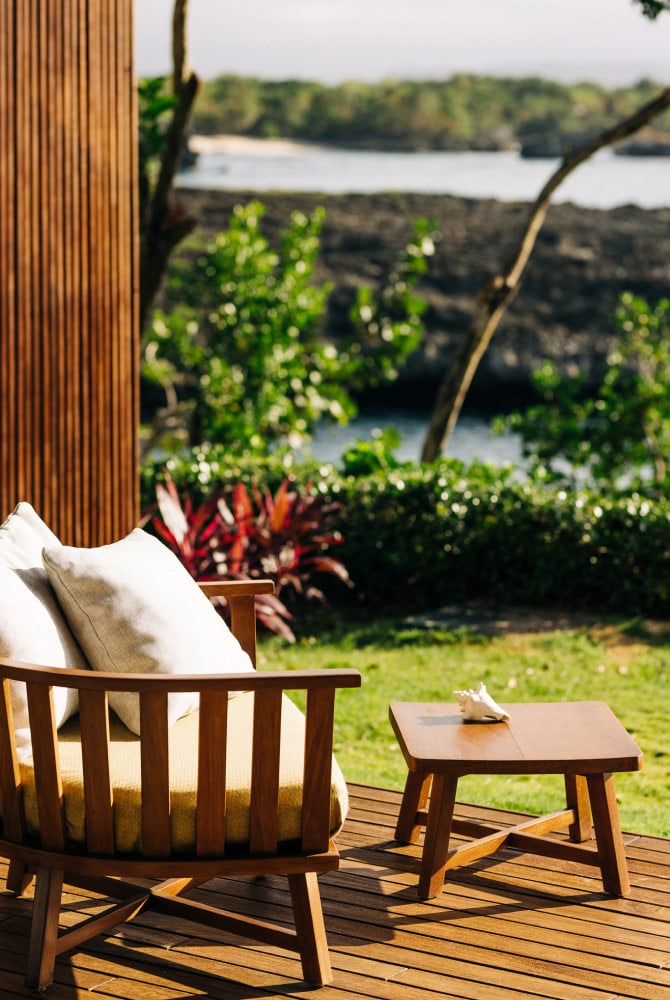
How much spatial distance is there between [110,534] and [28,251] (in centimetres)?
138

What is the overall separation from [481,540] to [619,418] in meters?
2.60

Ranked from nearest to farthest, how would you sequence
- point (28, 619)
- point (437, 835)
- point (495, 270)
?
1. point (28, 619)
2. point (437, 835)
3. point (495, 270)

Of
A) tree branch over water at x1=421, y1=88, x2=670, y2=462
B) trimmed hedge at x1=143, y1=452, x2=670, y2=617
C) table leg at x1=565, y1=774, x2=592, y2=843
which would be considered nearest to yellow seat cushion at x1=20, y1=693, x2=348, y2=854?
table leg at x1=565, y1=774, x2=592, y2=843

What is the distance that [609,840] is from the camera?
3.39 meters

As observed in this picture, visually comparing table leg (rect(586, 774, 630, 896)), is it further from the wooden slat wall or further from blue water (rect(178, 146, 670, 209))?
blue water (rect(178, 146, 670, 209))

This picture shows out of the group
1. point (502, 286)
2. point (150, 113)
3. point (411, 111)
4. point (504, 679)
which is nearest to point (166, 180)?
point (150, 113)

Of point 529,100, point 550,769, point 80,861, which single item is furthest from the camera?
point 529,100

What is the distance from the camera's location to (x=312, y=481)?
7.98m

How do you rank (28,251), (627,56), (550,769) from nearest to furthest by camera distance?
(550,769), (28,251), (627,56)

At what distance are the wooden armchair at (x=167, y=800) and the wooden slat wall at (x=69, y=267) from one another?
2.78 meters

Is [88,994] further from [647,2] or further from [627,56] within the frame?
[627,56]

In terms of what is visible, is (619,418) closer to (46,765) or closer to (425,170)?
(46,765)

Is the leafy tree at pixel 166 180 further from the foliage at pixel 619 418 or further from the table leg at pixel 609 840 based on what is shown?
the table leg at pixel 609 840

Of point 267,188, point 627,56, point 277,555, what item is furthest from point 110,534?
point 267,188
